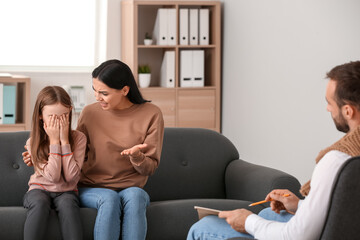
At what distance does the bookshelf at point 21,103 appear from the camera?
4.85m

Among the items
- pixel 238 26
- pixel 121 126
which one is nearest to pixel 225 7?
pixel 238 26

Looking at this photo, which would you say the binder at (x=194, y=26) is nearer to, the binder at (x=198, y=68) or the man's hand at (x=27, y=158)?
the binder at (x=198, y=68)

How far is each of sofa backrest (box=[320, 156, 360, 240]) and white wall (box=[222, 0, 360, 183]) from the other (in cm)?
197

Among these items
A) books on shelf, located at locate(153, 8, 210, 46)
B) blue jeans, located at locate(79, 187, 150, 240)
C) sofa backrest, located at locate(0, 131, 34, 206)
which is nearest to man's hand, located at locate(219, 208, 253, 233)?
blue jeans, located at locate(79, 187, 150, 240)

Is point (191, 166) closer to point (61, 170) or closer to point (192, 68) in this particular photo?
point (61, 170)

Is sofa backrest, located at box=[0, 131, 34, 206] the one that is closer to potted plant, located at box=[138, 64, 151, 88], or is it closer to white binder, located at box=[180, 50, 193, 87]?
potted plant, located at box=[138, 64, 151, 88]

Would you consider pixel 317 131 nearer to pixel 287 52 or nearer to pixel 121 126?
pixel 287 52

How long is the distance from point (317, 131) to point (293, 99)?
1.34 feet

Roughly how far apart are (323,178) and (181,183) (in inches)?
65.6

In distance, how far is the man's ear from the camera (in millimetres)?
1627

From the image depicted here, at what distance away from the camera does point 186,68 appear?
539 centimetres

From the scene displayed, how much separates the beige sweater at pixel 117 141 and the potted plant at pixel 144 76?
2.52 m

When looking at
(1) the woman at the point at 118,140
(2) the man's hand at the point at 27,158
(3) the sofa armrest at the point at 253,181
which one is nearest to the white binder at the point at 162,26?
(3) the sofa armrest at the point at 253,181

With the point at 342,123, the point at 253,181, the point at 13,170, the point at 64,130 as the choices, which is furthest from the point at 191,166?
the point at 342,123
